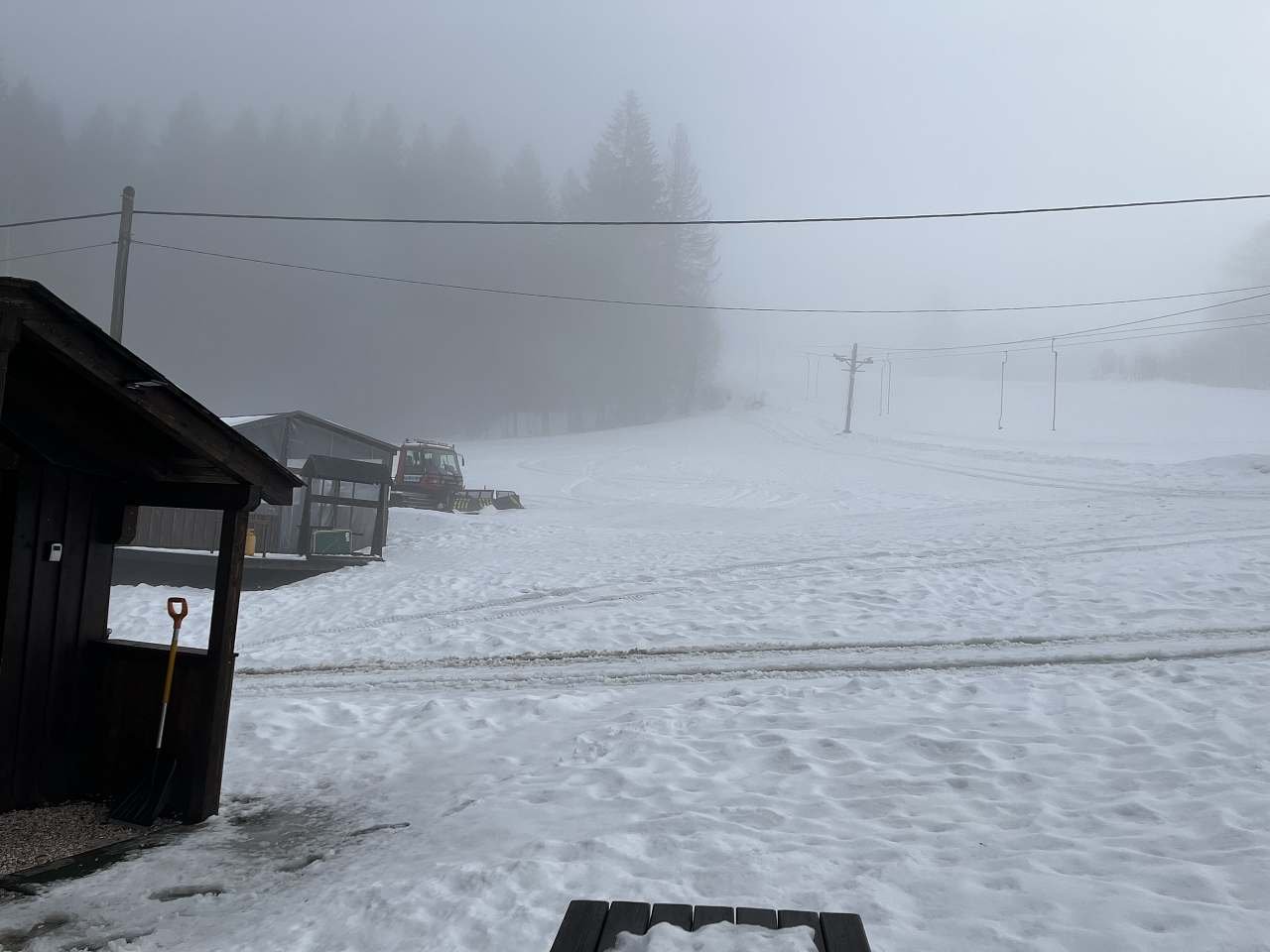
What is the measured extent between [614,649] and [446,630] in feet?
9.80

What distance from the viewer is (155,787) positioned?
6227 mm

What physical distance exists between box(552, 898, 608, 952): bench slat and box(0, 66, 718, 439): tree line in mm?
64945

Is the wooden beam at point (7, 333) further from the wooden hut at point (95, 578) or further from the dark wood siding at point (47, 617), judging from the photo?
the dark wood siding at point (47, 617)

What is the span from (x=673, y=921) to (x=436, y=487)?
28217mm

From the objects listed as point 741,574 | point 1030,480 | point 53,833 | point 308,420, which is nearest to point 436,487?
point 308,420

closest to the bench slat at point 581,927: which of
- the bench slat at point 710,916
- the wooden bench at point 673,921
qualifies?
the wooden bench at point 673,921

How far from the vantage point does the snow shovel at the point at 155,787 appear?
6074 mm

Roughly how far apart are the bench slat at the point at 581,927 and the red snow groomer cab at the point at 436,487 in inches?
987

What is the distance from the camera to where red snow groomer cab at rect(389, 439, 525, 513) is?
93.4ft

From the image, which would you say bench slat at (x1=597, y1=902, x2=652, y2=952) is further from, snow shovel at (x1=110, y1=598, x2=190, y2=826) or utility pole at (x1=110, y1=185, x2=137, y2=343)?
utility pole at (x1=110, y1=185, x2=137, y2=343)

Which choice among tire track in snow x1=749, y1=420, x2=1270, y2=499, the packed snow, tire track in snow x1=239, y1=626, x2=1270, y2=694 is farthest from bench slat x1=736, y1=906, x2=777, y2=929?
tire track in snow x1=749, y1=420, x2=1270, y2=499

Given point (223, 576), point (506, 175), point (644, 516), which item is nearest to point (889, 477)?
point (644, 516)

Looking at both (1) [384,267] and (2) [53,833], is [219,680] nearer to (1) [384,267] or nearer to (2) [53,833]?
(2) [53,833]

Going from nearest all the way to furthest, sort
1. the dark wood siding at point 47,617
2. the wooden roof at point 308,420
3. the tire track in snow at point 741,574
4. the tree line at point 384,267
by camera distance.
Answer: the dark wood siding at point 47,617
the tire track in snow at point 741,574
the wooden roof at point 308,420
the tree line at point 384,267
